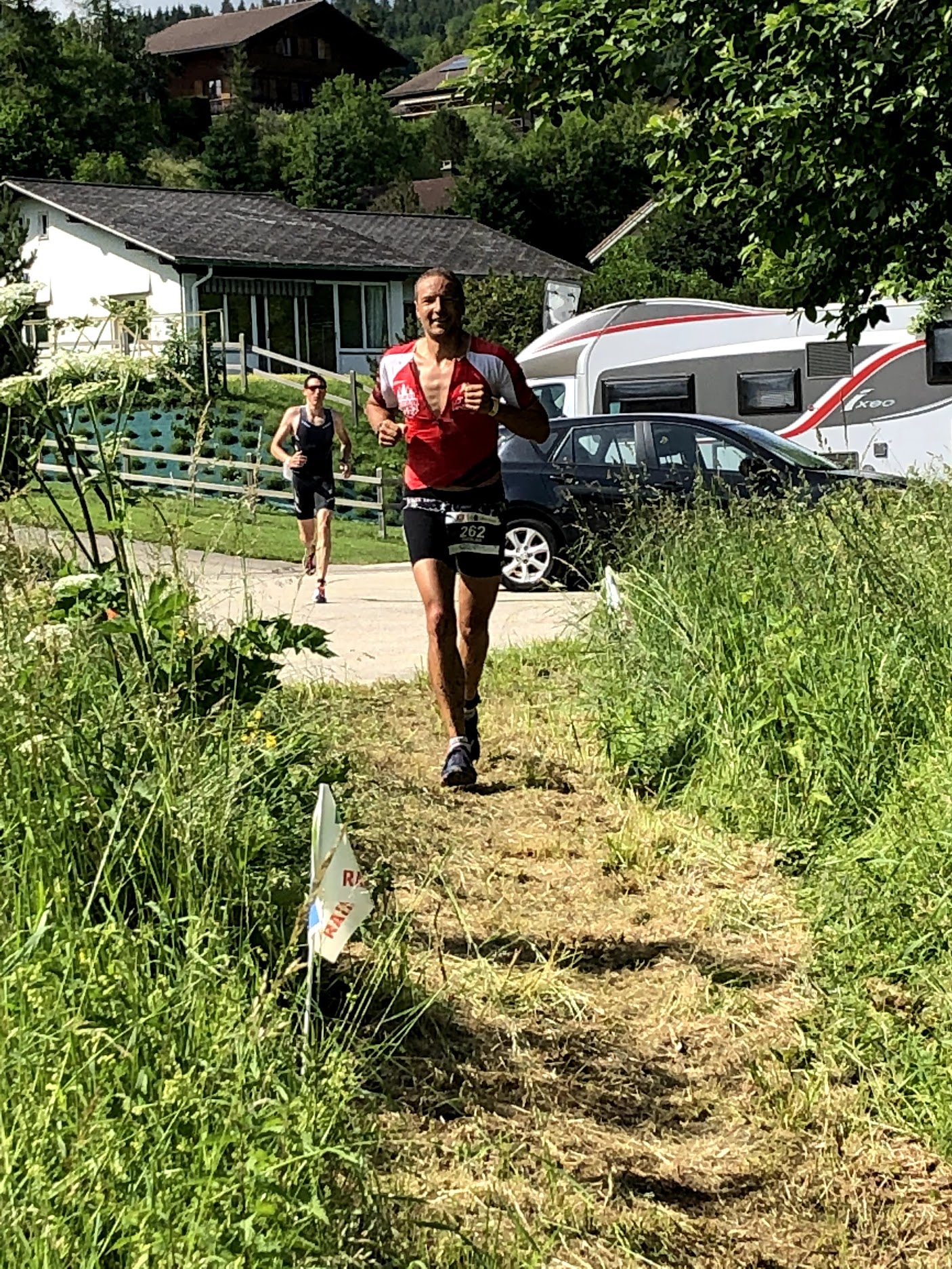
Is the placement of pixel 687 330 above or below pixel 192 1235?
above

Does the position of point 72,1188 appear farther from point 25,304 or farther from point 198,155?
point 198,155

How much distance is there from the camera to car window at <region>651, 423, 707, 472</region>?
15898 mm

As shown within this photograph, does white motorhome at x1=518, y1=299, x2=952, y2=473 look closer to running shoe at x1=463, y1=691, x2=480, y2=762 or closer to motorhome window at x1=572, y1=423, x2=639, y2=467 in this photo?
motorhome window at x1=572, y1=423, x2=639, y2=467

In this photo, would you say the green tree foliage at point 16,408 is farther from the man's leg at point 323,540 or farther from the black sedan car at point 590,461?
the black sedan car at point 590,461

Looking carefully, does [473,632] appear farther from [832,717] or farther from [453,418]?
[832,717]

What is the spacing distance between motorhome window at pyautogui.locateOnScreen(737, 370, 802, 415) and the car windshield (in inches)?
271

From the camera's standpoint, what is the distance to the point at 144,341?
4566 mm

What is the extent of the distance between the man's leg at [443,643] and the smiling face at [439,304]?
2.88ft

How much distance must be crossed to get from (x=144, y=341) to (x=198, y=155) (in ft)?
311

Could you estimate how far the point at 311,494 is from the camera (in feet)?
46.7

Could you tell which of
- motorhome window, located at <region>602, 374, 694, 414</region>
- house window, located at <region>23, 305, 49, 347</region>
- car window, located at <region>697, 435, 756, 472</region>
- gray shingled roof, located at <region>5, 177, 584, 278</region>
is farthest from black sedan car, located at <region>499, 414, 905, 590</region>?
gray shingled roof, located at <region>5, 177, 584, 278</region>

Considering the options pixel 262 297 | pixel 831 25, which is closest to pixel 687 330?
pixel 831 25

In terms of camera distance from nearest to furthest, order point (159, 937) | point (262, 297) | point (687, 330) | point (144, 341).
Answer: point (159, 937), point (144, 341), point (687, 330), point (262, 297)

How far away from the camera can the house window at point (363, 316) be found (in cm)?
5066
